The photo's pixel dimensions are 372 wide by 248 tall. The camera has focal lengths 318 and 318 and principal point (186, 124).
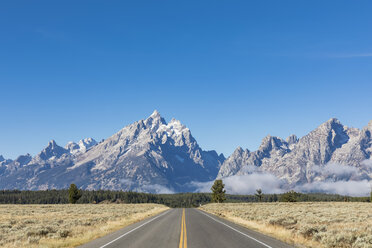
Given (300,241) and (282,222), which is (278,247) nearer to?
(300,241)

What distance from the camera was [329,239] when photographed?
17.1m

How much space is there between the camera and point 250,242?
18.1m

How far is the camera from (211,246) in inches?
663

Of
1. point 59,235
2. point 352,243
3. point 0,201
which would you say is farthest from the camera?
point 0,201

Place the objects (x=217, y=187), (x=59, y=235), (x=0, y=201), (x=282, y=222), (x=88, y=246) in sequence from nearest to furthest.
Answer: (x=88, y=246) → (x=59, y=235) → (x=282, y=222) → (x=217, y=187) → (x=0, y=201)

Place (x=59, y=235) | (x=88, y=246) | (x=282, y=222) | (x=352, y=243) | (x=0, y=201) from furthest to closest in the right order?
(x=0, y=201), (x=282, y=222), (x=59, y=235), (x=88, y=246), (x=352, y=243)

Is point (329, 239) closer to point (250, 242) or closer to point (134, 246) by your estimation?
point (250, 242)

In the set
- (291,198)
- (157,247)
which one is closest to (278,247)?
(157,247)

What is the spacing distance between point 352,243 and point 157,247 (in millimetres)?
10003

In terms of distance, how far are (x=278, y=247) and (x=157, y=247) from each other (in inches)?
247

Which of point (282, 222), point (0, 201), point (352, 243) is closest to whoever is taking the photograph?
point (352, 243)

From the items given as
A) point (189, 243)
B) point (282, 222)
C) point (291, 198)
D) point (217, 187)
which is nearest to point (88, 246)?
point (189, 243)

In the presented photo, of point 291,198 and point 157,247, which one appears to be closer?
point 157,247

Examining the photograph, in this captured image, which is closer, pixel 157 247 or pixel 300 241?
pixel 157 247
